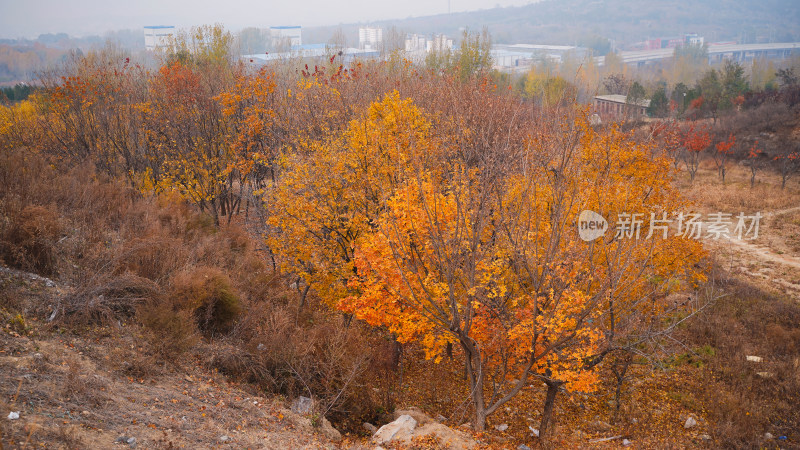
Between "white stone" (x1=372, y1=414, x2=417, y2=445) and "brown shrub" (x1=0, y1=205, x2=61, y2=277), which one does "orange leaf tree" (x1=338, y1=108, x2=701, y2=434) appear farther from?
"brown shrub" (x1=0, y1=205, x2=61, y2=277)

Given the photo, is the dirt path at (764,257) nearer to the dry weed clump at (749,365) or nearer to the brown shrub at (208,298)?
the dry weed clump at (749,365)

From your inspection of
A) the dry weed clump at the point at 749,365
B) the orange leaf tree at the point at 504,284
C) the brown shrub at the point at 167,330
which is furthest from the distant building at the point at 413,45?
the brown shrub at the point at 167,330

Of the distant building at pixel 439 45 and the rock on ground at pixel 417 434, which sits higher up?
the distant building at pixel 439 45

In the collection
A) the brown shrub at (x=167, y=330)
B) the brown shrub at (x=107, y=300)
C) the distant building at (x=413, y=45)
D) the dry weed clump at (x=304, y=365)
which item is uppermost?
the distant building at (x=413, y=45)

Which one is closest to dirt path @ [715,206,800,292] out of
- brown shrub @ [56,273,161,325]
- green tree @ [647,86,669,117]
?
green tree @ [647,86,669,117]

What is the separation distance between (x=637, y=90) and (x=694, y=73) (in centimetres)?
5099

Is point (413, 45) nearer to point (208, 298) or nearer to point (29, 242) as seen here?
point (208, 298)

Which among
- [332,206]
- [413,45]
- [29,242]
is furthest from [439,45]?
[29,242]

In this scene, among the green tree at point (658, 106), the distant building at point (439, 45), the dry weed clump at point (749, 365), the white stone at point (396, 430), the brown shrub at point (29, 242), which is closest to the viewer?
the white stone at point (396, 430)

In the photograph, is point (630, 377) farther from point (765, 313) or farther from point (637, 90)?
point (637, 90)

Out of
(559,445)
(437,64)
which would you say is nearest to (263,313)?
(559,445)

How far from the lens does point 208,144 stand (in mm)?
24062

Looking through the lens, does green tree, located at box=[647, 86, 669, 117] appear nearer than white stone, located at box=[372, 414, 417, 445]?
No

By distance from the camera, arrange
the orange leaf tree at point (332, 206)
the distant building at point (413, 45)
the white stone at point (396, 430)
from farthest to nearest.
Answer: the distant building at point (413, 45) < the orange leaf tree at point (332, 206) < the white stone at point (396, 430)
